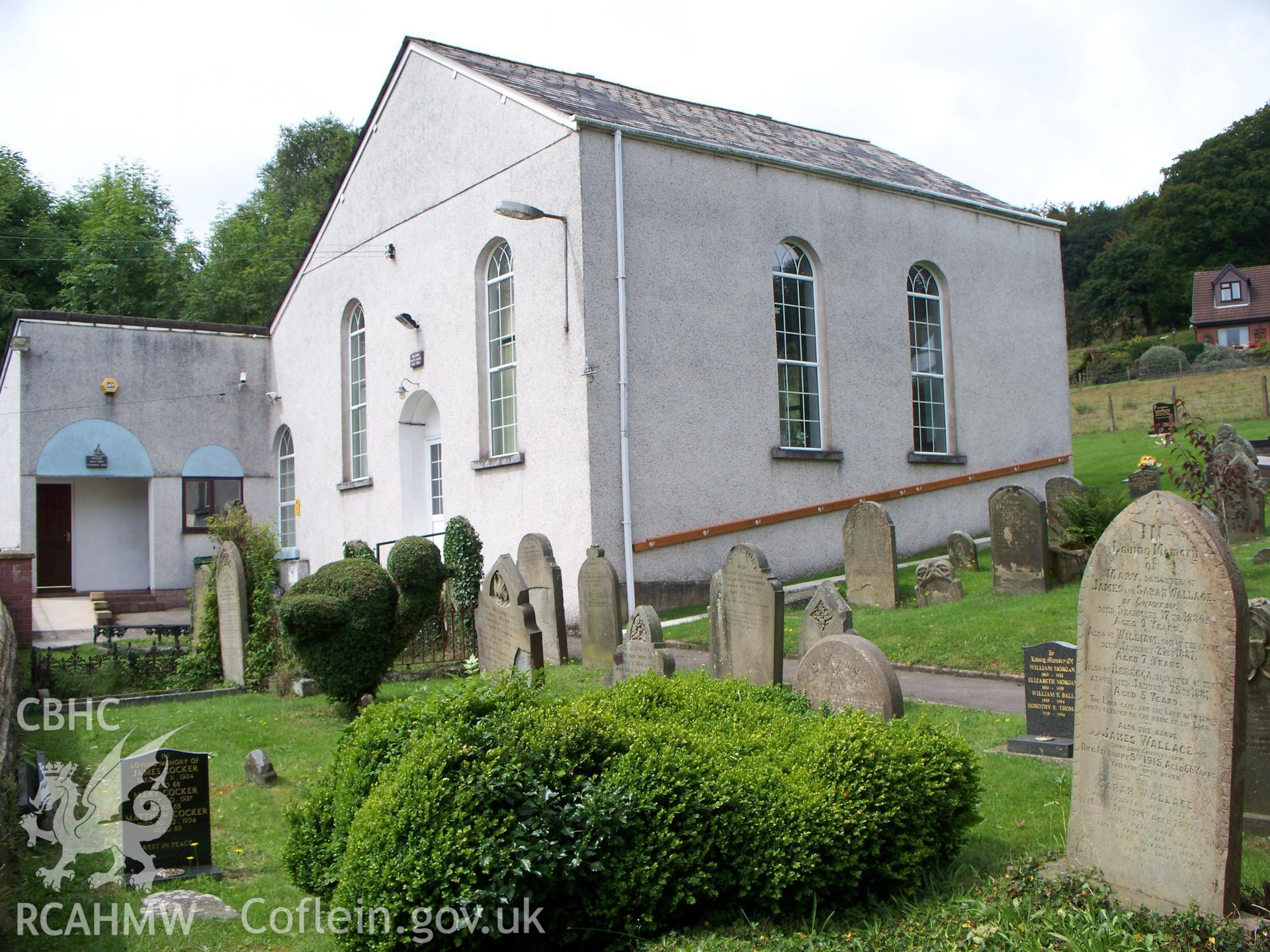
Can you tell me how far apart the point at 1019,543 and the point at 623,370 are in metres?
6.38

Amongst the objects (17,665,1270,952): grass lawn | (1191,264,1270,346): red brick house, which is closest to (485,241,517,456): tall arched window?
(17,665,1270,952): grass lawn

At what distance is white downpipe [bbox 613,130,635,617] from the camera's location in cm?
1662

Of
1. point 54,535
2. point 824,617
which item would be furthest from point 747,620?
point 54,535

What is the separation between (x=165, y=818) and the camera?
647 centimetres

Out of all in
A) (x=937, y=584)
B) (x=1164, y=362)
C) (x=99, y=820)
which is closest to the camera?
(x=99, y=820)

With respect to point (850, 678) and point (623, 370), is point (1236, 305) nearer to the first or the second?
point (623, 370)

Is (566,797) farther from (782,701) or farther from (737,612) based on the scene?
(737,612)

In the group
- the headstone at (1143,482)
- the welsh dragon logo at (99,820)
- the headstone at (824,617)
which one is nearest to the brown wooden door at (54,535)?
the welsh dragon logo at (99,820)

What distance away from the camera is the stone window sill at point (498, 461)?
18.1 metres

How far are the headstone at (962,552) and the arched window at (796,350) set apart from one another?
319 centimetres

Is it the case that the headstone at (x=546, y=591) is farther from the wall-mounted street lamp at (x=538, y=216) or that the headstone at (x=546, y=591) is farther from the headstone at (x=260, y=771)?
the headstone at (x=260, y=771)

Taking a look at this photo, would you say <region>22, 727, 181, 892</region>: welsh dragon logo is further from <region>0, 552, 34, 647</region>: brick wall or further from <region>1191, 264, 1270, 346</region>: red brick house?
<region>1191, 264, 1270, 346</region>: red brick house

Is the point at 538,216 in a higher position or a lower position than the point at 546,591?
higher

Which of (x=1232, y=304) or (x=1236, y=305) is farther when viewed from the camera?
(x=1232, y=304)
